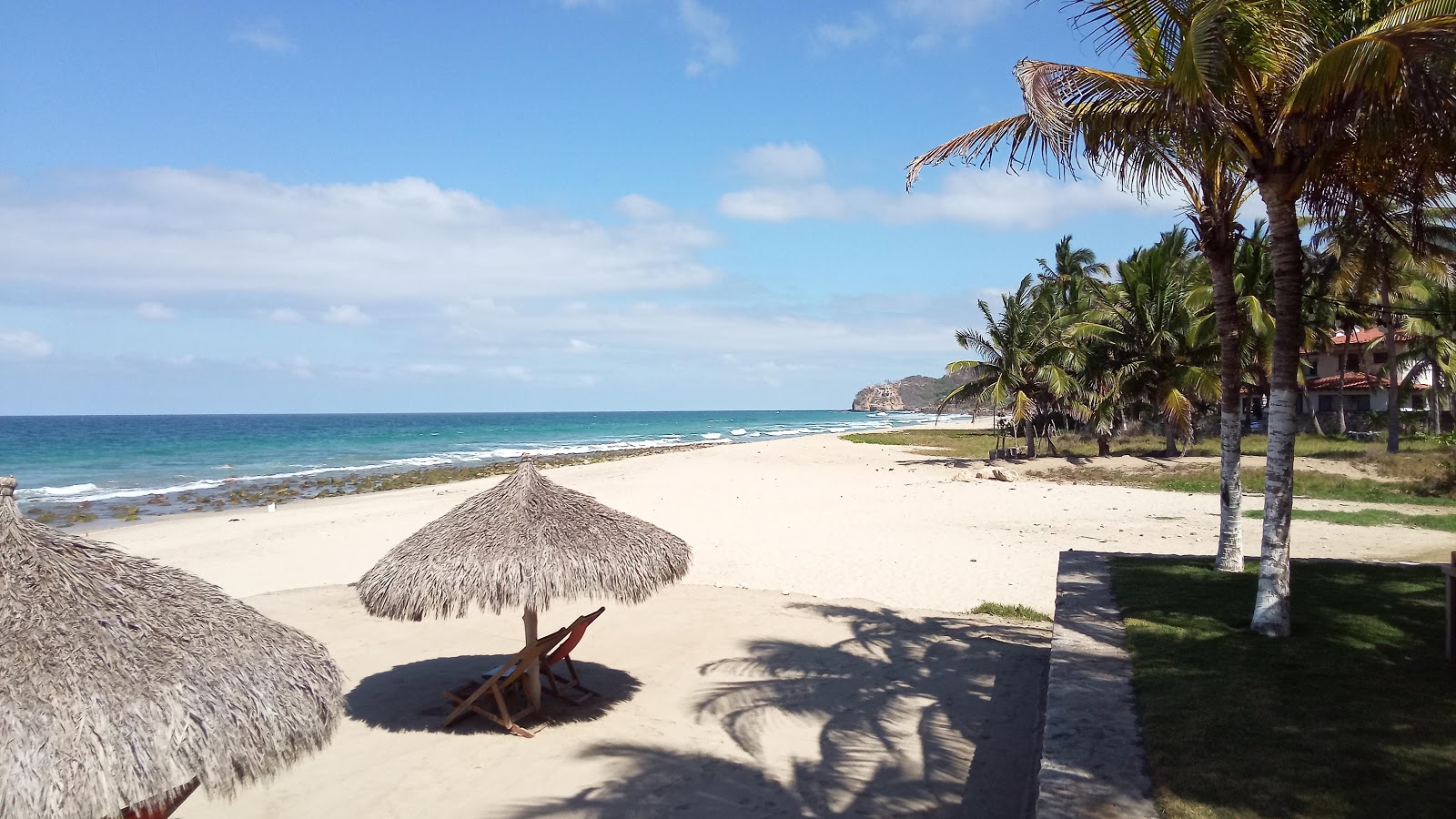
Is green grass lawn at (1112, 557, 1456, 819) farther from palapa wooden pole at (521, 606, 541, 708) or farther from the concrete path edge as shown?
palapa wooden pole at (521, 606, 541, 708)

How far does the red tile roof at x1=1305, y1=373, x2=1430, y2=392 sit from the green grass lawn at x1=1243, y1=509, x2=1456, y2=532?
24822mm

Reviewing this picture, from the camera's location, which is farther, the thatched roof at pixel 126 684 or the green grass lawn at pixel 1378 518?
the green grass lawn at pixel 1378 518

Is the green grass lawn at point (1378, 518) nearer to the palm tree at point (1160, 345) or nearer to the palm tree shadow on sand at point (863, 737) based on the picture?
the palm tree shadow on sand at point (863, 737)

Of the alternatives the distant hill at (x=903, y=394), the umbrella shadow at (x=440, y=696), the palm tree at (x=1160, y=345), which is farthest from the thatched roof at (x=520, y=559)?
the distant hill at (x=903, y=394)

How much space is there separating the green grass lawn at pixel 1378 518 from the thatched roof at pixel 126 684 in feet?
44.4

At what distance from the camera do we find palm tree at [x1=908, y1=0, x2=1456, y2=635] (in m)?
5.40

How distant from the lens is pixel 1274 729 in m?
4.42

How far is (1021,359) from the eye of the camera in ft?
87.5

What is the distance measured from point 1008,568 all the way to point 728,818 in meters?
7.70

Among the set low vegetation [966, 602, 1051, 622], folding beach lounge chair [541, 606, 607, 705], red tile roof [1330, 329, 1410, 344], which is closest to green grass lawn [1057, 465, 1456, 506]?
low vegetation [966, 602, 1051, 622]

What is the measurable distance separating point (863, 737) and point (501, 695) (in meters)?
2.70

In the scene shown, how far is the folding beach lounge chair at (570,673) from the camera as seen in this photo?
6.88 meters

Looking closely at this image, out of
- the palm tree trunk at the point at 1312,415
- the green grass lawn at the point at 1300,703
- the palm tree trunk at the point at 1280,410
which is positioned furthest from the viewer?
the palm tree trunk at the point at 1312,415

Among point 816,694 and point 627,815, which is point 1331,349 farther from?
point 627,815
